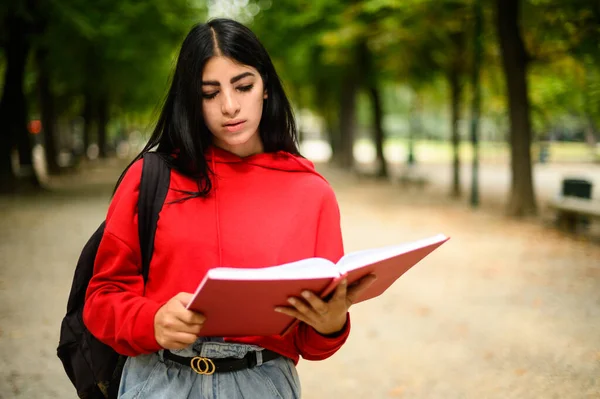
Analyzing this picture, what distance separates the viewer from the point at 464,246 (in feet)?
33.5

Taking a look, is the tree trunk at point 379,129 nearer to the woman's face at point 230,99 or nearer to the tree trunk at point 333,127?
the tree trunk at point 333,127

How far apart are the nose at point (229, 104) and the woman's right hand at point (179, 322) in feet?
1.75

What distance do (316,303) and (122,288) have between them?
1.72ft

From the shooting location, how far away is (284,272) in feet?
4.63

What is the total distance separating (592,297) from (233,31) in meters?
6.44

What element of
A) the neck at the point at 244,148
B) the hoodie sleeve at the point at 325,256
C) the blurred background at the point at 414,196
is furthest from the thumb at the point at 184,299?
the blurred background at the point at 414,196

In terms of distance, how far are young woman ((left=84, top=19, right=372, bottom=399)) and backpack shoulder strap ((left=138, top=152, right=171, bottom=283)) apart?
0.02 metres

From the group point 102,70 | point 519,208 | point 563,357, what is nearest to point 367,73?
point 102,70

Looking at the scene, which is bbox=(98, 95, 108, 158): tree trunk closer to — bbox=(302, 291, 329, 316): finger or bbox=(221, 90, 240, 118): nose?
bbox=(221, 90, 240, 118): nose

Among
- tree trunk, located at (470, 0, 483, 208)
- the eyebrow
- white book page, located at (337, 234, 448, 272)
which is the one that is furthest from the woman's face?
tree trunk, located at (470, 0, 483, 208)

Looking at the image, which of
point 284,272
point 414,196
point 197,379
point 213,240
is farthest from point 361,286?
point 414,196

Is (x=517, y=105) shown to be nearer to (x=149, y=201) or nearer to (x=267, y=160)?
(x=267, y=160)

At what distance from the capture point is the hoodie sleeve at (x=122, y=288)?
5.31 feet

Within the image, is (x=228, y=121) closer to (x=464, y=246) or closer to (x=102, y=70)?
(x=464, y=246)
